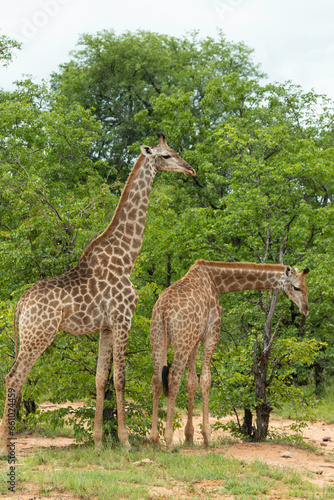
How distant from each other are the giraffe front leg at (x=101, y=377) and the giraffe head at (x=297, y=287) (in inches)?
130

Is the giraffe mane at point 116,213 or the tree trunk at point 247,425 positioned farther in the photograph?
the tree trunk at point 247,425

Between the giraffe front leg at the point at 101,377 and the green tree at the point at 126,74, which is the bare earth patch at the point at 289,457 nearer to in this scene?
the giraffe front leg at the point at 101,377

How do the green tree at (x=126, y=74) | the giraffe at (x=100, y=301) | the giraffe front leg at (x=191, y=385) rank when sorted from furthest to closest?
1. the green tree at (x=126, y=74)
2. the giraffe front leg at (x=191, y=385)
3. the giraffe at (x=100, y=301)

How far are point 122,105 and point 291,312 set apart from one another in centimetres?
1890

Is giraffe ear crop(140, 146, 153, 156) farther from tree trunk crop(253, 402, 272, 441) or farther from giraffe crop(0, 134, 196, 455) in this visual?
tree trunk crop(253, 402, 272, 441)

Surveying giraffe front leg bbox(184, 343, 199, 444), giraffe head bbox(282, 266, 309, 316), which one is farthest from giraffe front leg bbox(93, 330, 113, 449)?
giraffe head bbox(282, 266, 309, 316)

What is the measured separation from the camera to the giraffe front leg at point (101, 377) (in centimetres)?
877

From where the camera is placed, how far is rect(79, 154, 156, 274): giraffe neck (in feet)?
29.7

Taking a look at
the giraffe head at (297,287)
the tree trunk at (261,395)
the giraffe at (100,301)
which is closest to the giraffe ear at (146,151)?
the giraffe at (100,301)

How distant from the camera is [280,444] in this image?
10.3 metres

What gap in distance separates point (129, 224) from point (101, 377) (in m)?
2.45

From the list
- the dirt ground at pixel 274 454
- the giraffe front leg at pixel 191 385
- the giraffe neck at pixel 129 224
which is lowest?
the dirt ground at pixel 274 454

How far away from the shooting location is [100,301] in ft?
28.5

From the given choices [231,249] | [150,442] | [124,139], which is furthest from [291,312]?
[124,139]
